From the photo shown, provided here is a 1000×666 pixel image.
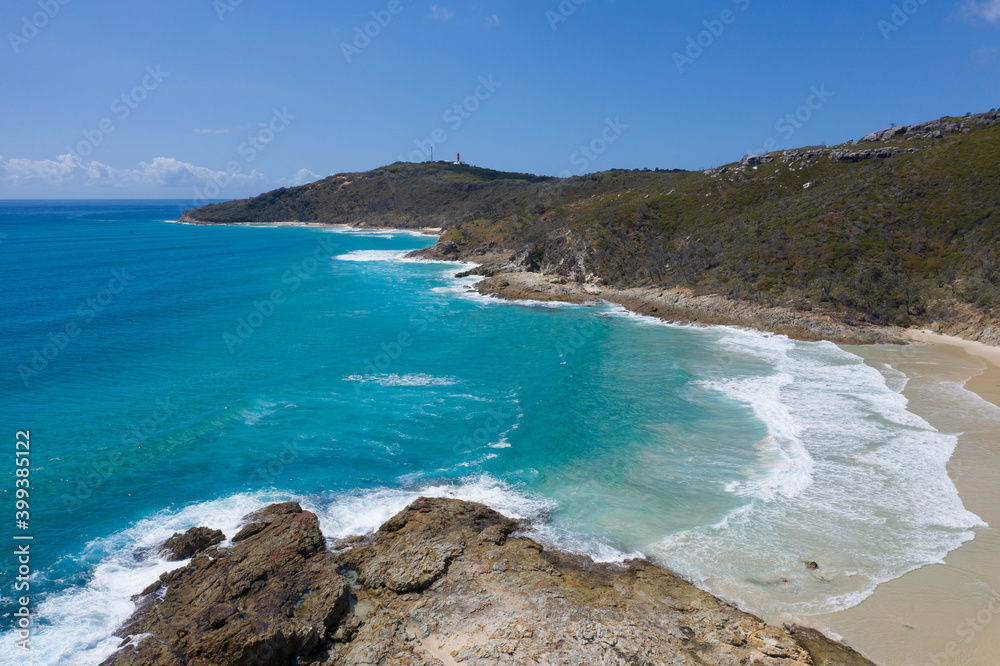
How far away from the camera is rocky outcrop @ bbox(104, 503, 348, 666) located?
425 inches

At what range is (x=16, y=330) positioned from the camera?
3738cm

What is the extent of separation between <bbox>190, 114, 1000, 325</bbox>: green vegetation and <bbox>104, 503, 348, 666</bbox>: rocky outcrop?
1598 inches

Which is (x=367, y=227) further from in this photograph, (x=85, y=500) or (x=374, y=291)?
(x=85, y=500)

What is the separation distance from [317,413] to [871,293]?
42.2 meters

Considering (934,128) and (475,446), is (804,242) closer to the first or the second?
(934,128)

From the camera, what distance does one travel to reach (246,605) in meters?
12.0

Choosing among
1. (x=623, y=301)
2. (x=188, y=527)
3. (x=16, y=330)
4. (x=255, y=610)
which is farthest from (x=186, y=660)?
(x=623, y=301)

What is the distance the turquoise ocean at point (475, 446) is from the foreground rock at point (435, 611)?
1218 millimetres

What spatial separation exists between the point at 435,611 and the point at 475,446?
998cm

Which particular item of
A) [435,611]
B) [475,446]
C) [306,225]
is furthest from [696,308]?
[306,225]

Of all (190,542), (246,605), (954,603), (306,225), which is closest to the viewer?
(246,605)

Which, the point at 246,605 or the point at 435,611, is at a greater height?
the point at 435,611

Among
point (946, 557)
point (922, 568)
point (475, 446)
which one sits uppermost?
point (946, 557)

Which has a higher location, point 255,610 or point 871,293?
point 871,293
